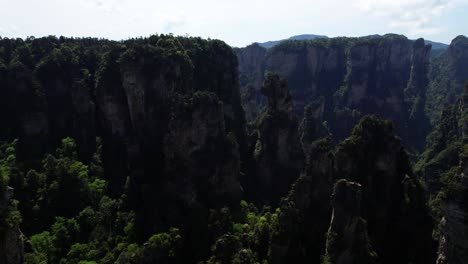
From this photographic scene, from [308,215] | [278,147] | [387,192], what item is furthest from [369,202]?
[278,147]

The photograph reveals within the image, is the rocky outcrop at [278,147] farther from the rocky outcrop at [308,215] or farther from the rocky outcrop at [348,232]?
the rocky outcrop at [348,232]

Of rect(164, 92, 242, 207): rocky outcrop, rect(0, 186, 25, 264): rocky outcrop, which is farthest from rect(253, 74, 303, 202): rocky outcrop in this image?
rect(0, 186, 25, 264): rocky outcrop

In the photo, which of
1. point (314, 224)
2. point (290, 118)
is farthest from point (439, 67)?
point (314, 224)

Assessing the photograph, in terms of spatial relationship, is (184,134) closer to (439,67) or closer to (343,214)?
(343,214)

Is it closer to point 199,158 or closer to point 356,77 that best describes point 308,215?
point 199,158

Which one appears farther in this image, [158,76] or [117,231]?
[158,76]

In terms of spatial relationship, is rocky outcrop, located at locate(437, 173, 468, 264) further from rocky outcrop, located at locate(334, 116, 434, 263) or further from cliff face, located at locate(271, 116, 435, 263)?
rocky outcrop, located at locate(334, 116, 434, 263)
